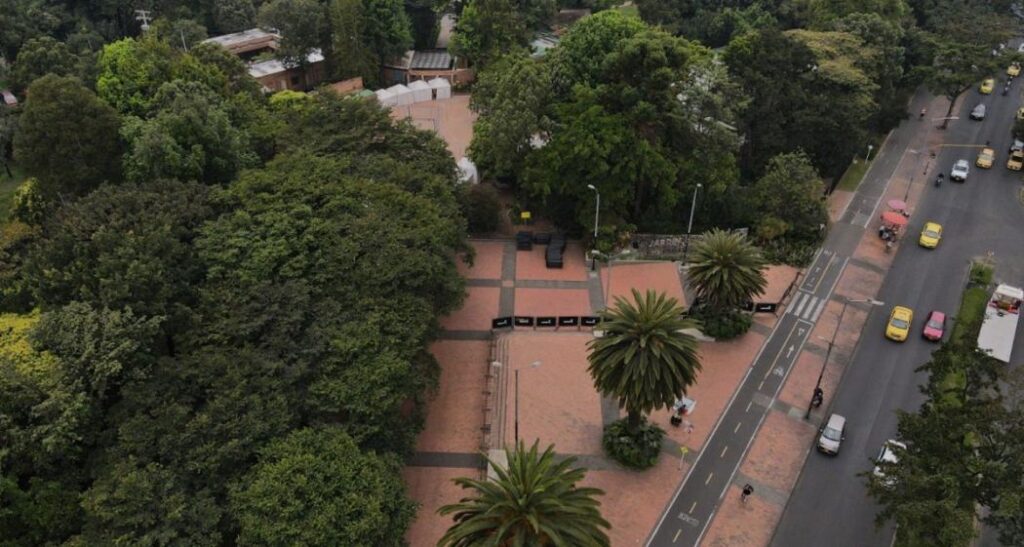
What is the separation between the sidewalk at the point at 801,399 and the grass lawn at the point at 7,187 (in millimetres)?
58552

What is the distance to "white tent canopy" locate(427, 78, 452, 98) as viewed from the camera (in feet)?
273

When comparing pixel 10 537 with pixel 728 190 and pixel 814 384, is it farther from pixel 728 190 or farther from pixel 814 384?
pixel 728 190

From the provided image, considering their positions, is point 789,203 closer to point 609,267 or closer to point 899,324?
point 899,324

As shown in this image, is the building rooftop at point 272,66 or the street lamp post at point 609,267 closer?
the street lamp post at point 609,267

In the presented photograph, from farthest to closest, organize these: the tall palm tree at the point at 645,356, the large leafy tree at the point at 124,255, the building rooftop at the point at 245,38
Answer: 1. the building rooftop at the point at 245,38
2. the large leafy tree at the point at 124,255
3. the tall palm tree at the point at 645,356

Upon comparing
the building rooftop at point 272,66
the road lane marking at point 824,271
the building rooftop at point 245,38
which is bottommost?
the road lane marking at point 824,271

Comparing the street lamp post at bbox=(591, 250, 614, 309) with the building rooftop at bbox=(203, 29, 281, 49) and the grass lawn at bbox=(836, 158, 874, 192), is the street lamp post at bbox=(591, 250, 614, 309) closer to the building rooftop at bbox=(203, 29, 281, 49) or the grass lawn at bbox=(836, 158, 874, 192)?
the grass lawn at bbox=(836, 158, 874, 192)

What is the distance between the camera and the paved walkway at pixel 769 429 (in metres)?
35.0

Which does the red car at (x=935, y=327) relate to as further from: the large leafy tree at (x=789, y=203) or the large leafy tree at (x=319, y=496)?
the large leafy tree at (x=319, y=496)

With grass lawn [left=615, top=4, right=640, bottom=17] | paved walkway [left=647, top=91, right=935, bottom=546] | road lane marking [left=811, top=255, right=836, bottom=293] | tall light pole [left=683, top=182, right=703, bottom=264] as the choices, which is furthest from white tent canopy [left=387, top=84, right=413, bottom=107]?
road lane marking [left=811, top=255, right=836, bottom=293]

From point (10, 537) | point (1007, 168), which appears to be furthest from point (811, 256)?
point (10, 537)

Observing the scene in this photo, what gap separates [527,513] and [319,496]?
8.65 meters

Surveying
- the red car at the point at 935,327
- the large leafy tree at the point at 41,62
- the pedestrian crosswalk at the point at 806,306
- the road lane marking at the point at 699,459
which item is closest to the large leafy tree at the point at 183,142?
the large leafy tree at the point at 41,62

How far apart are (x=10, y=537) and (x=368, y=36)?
6903cm
